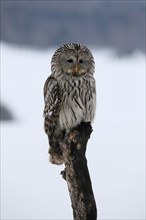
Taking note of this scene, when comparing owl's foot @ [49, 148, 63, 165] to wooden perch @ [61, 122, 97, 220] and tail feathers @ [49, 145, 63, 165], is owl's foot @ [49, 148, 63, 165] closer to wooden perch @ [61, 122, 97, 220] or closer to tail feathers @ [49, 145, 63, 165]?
tail feathers @ [49, 145, 63, 165]

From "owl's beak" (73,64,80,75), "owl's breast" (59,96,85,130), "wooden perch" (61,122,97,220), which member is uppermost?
"owl's beak" (73,64,80,75)

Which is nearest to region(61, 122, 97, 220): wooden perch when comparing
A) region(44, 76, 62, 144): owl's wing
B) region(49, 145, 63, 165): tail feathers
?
region(49, 145, 63, 165): tail feathers

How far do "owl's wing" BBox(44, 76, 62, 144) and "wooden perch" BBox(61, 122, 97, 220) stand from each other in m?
0.43

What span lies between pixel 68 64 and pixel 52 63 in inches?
9.0

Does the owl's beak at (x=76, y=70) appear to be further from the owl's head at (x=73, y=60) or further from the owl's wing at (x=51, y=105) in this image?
the owl's wing at (x=51, y=105)

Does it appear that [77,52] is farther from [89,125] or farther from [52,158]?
[52,158]

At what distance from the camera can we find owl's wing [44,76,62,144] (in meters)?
4.86

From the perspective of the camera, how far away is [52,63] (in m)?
5.02

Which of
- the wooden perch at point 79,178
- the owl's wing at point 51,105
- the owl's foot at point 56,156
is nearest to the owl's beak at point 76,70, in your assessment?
the owl's wing at point 51,105

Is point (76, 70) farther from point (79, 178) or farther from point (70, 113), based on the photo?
point (79, 178)

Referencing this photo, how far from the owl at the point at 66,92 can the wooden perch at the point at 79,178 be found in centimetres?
34

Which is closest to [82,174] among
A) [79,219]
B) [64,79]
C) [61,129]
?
[79,219]

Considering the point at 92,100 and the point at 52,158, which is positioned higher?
→ the point at 92,100

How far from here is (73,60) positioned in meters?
4.83
